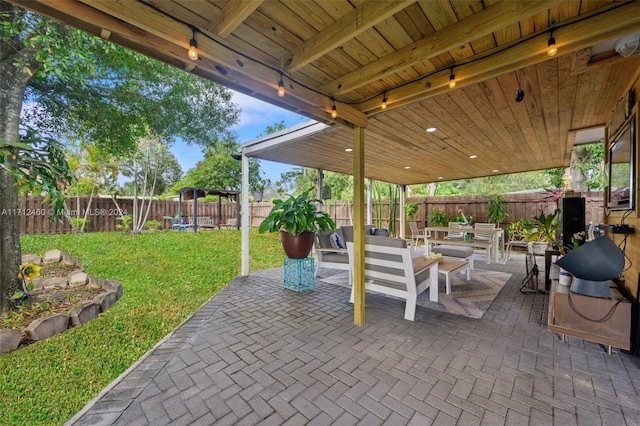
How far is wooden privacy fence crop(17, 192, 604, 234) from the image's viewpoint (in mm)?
7460

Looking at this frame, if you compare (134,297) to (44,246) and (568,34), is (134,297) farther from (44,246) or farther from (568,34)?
(568,34)

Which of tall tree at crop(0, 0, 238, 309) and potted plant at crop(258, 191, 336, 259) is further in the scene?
potted plant at crop(258, 191, 336, 259)

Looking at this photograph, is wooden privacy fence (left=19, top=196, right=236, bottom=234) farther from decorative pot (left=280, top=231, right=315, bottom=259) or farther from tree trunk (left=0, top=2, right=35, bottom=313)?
decorative pot (left=280, top=231, right=315, bottom=259)

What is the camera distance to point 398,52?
192 cm

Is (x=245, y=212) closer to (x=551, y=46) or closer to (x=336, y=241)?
(x=336, y=241)

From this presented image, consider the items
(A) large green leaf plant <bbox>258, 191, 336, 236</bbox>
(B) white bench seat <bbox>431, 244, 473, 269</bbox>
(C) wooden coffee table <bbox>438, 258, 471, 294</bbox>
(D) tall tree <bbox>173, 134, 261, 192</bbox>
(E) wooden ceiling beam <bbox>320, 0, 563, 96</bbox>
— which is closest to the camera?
(E) wooden ceiling beam <bbox>320, 0, 563, 96</bbox>

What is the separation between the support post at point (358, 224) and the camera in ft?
9.13

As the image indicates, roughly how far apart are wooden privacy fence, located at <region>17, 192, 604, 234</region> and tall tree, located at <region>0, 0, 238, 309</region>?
3238 mm

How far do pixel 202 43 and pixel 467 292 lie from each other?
4299 mm

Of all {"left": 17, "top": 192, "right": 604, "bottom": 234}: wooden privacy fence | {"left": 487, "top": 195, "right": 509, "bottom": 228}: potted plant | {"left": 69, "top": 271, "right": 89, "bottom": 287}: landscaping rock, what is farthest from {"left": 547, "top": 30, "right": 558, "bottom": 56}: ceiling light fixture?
{"left": 487, "top": 195, "right": 509, "bottom": 228}: potted plant

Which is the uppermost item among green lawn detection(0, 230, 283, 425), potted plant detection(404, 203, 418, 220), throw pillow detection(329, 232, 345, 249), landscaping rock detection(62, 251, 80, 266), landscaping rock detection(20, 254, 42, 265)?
potted plant detection(404, 203, 418, 220)

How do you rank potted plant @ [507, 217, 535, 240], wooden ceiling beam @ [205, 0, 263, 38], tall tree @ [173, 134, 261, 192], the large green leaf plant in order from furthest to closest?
tall tree @ [173, 134, 261, 192] → potted plant @ [507, 217, 535, 240] → the large green leaf plant → wooden ceiling beam @ [205, 0, 263, 38]

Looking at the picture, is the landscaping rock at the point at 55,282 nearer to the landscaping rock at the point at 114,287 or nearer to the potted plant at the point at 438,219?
the landscaping rock at the point at 114,287

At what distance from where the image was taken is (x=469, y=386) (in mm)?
1778
